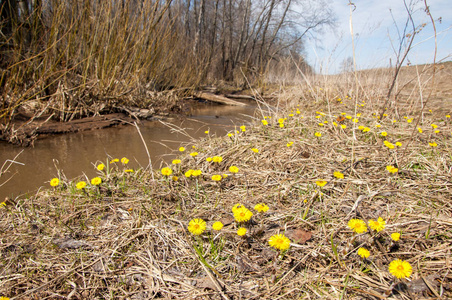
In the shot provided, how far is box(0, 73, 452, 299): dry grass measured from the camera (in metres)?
1.07

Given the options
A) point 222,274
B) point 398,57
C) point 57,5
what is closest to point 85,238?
point 222,274

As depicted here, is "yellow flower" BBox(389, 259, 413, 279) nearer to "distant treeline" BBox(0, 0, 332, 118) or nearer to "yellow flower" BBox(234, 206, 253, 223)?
"yellow flower" BBox(234, 206, 253, 223)

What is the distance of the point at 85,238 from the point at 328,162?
1.79 metres

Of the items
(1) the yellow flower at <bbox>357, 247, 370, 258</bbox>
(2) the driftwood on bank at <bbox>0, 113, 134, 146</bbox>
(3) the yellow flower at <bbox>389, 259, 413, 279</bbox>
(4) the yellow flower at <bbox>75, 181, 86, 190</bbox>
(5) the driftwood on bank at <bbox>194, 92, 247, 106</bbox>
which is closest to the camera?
(3) the yellow flower at <bbox>389, 259, 413, 279</bbox>

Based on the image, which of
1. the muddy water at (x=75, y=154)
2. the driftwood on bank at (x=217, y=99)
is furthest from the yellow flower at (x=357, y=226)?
the driftwood on bank at (x=217, y=99)

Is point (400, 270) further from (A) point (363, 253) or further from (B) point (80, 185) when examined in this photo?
(B) point (80, 185)

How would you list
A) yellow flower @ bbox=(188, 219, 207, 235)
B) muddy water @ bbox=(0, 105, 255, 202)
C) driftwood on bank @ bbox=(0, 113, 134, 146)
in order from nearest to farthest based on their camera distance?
yellow flower @ bbox=(188, 219, 207, 235) → muddy water @ bbox=(0, 105, 255, 202) → driftwood on bank @ bbox=(0, 113, 134, 146)

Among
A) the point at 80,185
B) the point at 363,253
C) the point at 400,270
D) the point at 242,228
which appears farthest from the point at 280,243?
the point at 80,185

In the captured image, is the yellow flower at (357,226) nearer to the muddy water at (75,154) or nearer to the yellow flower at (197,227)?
the yellow flower at (197,227)

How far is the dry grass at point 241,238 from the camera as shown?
1.07 m

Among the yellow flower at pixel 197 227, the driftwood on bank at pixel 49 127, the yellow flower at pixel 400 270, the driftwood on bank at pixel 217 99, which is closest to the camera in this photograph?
the yellow flower at pixel 400 270

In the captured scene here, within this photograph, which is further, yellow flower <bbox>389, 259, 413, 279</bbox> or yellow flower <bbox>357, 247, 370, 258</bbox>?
yellow flower <bbox>357, 247, 370, 258</bbox>

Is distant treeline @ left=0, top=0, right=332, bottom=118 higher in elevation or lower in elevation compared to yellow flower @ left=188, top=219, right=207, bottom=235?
higher

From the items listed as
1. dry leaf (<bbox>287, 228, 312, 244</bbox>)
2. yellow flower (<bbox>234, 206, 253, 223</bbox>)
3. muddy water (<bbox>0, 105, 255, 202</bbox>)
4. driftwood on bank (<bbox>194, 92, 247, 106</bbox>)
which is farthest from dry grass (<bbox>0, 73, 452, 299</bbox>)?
driftwood on bank (<bbox>194, 92, 247, 106</bbox>)
